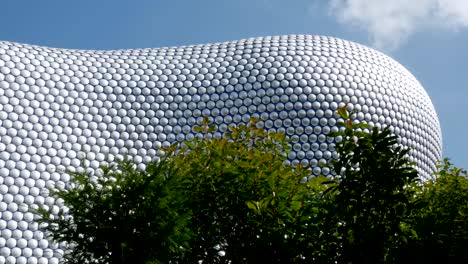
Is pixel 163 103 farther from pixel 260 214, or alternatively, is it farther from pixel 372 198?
pixel 372 198

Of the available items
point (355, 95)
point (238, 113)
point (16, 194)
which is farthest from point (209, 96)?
point (16, 194)

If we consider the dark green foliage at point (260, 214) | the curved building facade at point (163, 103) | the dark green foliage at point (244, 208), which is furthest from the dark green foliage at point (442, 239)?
the curved building facade at point (163, 103)

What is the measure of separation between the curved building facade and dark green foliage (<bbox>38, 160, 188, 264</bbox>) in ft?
32.5

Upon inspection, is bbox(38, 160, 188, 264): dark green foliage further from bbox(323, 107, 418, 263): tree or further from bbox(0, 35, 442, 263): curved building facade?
bbox(0, 35, 442, 263): curved building facade

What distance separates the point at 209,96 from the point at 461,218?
12113 millimetres

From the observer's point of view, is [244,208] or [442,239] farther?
[244,208]

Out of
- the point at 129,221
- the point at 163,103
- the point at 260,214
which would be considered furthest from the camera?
the point at 163,103

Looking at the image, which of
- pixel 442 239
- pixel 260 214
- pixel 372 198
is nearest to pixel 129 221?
pixel 260 214

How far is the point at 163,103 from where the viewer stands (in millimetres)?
17688

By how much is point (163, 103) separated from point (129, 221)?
482 inches

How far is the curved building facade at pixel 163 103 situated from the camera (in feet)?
52.3

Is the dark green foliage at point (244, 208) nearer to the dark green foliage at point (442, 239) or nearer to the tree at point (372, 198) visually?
the tree at point (372, 198)

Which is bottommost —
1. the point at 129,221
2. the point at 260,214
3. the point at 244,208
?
the point at 129,221

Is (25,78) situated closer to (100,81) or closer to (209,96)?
(100,81)
